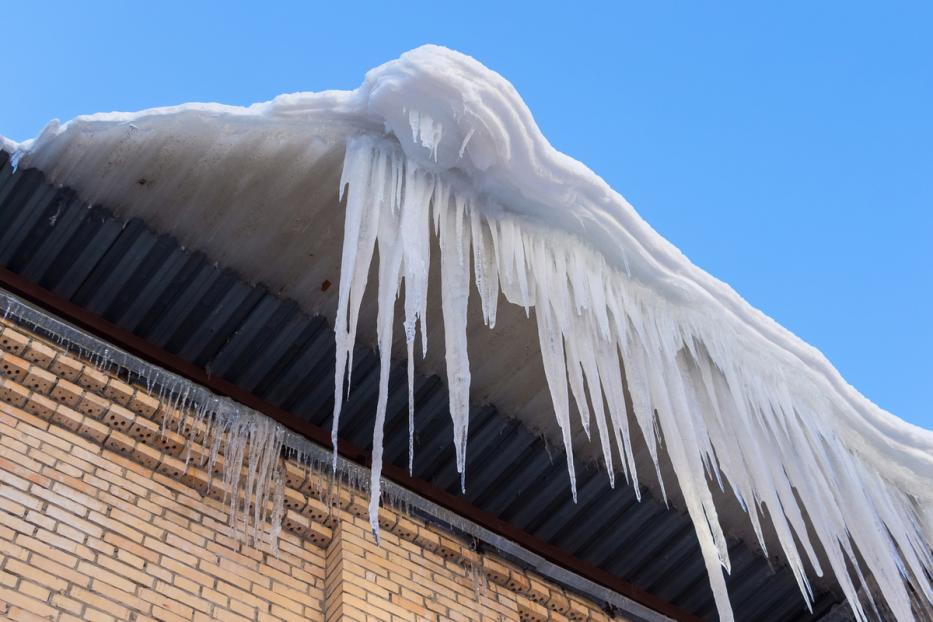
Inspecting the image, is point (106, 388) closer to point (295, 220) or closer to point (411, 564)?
point (295, 220)

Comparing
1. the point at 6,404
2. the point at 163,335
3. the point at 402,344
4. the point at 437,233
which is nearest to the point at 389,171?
the point at 437,233

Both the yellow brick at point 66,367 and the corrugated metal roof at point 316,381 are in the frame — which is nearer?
the yellow brick at point 66,367

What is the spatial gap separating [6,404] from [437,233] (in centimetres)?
169

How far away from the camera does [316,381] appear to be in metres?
4.87

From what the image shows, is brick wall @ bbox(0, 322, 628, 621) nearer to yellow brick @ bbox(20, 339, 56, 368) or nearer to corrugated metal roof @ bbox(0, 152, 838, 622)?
yellow brick @ bbox(20, 339, 56, 368)

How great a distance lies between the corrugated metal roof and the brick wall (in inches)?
14.6

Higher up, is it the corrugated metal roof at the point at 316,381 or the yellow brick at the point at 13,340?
the corrugated metal roof at the point at 316,381

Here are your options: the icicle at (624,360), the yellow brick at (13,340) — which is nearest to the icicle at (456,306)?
the icicle at (624,360)

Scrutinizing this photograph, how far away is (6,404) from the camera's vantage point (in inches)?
159

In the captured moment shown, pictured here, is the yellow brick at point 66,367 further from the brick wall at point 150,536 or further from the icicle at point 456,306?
the icicle at point 456,306

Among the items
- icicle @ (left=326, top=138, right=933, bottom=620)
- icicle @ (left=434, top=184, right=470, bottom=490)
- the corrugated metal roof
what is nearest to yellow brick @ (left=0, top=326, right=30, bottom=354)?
the corrugated metal roof

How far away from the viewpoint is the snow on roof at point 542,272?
12.5ft

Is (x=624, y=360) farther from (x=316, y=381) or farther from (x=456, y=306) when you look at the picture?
(x=316, y=381)

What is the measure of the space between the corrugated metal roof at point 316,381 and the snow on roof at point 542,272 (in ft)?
1.11
